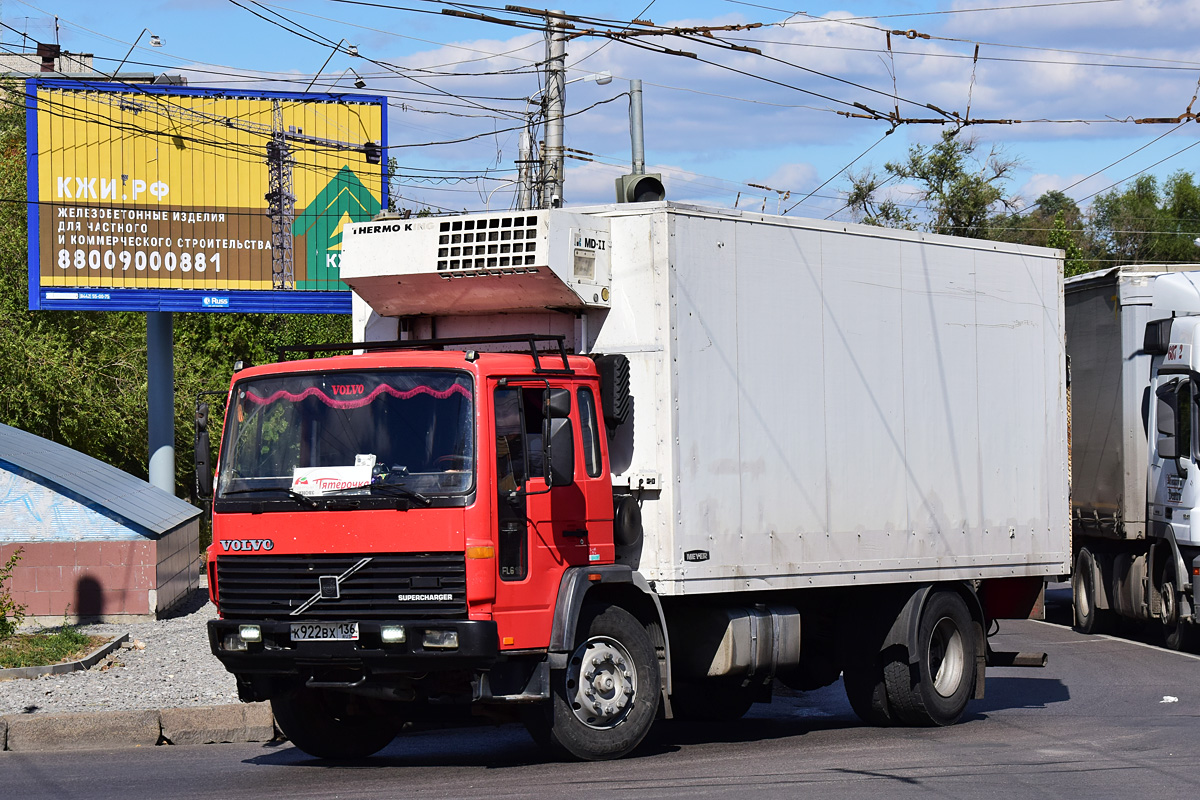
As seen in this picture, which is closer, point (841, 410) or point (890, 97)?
point (841, 410)

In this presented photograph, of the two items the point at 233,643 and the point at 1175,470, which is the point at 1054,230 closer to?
the point at 1175,470

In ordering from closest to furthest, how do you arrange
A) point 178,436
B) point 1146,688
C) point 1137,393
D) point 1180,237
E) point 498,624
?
point 498,624 < point 1146,688 < point 1137,393 < point 178,436 < point 1180,237


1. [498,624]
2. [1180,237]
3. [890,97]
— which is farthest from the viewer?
[1180,237]

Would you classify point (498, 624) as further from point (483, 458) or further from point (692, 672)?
point (692, 672)

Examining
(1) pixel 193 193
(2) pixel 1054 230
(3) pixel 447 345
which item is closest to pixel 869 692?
(3) pixel 447 345

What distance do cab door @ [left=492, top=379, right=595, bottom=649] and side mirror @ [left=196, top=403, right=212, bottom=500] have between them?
5.86 feet

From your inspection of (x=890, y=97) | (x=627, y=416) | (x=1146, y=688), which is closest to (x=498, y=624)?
(x=627, y=416)

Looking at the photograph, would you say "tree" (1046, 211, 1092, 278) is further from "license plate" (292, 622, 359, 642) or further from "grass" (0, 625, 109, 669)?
"license plate" (292, 622, 359, 642)

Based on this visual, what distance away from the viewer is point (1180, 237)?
265ft

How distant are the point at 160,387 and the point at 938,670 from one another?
1494 centimetres

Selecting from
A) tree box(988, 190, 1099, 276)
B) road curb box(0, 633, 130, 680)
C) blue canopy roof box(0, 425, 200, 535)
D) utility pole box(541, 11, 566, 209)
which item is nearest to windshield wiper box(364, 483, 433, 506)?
road curb box(0, 633, 130, 680)

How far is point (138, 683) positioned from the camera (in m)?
13.1

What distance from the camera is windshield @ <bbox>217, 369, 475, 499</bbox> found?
867 cm

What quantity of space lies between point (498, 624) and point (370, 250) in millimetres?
2964
